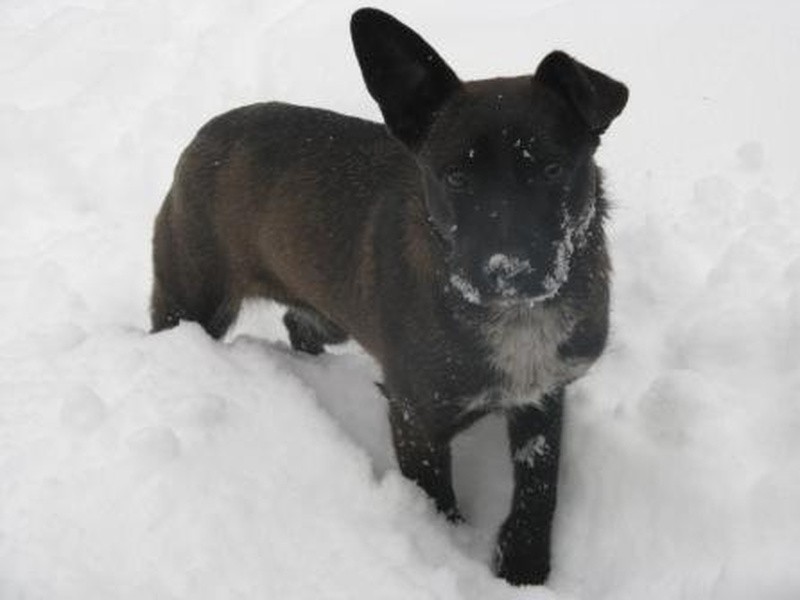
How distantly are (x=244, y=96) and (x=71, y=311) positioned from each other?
204cm

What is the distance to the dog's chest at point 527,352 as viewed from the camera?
381 centimetres

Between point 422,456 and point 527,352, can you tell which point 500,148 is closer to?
point 527,352

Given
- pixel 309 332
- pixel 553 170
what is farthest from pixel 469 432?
pixel 553 170

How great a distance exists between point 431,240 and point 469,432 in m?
1.23

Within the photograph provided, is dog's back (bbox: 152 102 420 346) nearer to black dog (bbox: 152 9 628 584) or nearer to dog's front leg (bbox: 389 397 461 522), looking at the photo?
black dog (bbox: 152 9 628 584)

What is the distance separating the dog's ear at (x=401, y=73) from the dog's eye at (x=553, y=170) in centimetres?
47

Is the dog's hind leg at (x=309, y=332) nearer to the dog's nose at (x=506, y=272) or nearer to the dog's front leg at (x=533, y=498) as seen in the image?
the dog's front leg at (x=533, y=498)

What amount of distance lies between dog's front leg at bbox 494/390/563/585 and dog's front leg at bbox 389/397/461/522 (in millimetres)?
267

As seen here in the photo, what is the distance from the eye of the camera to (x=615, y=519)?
4051mm

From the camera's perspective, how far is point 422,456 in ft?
13.5

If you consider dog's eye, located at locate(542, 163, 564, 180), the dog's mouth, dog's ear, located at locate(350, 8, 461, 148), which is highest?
dog's ear, located at locate(350, 8, 461, 148)

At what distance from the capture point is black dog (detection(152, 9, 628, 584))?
11.1 ft

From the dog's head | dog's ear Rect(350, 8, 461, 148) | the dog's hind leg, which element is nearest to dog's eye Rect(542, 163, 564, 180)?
the dog's head

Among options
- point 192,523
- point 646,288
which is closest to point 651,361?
point 646,288
